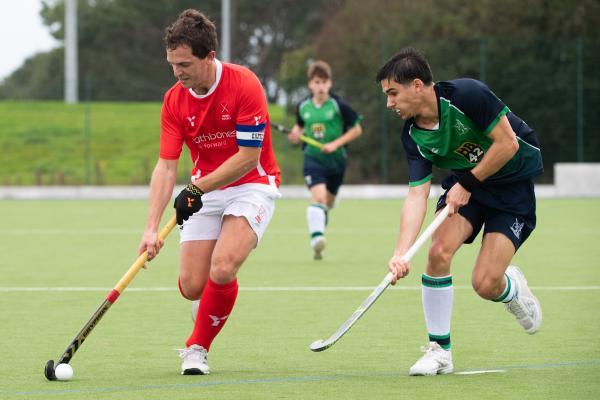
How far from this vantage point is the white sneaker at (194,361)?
5.52 meters

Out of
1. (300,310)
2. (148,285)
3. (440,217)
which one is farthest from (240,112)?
(148,285)

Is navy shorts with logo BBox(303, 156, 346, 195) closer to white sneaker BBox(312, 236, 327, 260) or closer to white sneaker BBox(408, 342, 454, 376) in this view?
white sneaker BBox(312, 236, 327, 260)

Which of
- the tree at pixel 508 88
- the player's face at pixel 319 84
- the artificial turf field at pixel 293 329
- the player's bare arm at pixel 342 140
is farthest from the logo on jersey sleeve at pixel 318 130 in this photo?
the tree at pixel 508 88

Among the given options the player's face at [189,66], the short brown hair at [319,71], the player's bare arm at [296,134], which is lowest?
the player's bare arm at [296,134]

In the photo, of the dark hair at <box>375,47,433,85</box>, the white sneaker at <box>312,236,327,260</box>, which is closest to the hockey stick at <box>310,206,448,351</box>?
the dark hair at <box>375,47,433,85</box>

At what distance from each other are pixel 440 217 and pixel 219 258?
→ 3.27 feet

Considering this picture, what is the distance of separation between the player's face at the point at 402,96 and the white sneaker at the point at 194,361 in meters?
1.37

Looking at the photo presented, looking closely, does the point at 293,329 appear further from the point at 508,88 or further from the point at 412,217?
the point at 508,88

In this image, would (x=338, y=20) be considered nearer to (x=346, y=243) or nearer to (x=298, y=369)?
(x=346, y=243)

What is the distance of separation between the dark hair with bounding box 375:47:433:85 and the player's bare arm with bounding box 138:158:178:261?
1.08 metres

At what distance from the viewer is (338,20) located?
1511 inches

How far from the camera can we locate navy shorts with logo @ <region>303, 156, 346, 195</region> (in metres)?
11.5

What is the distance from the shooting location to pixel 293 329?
695 cm

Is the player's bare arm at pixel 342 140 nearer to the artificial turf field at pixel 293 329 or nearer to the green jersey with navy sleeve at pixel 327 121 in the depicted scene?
the green jersey with navy sleeve at pixel 327 121
